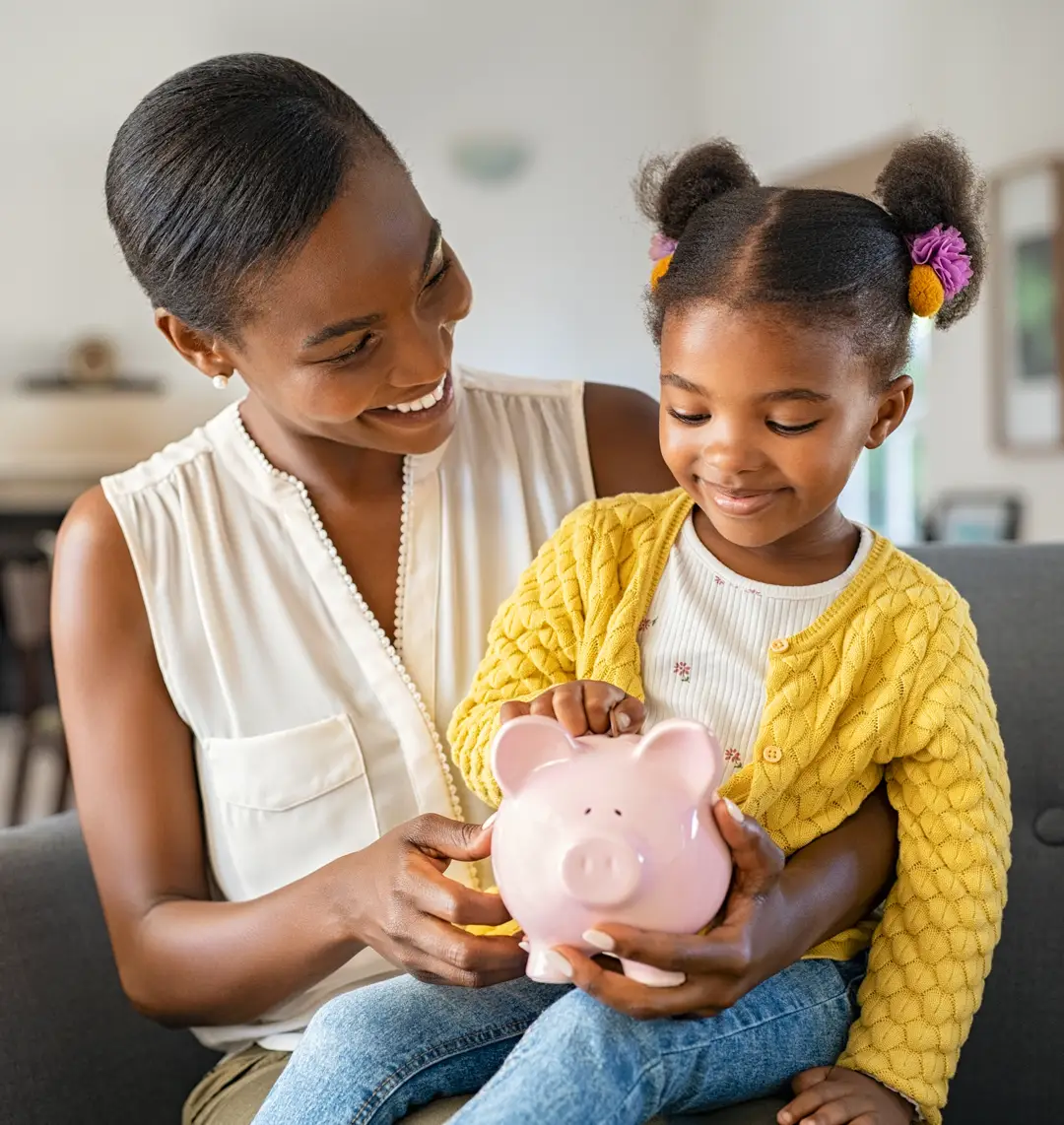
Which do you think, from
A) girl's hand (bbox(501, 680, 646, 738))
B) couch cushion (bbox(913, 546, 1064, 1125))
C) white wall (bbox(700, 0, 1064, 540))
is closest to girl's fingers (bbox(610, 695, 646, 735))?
girl's hand (bbox(501, 680, 646, 738))

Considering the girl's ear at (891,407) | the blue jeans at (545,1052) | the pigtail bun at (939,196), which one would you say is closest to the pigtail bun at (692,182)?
the pigtail bun at (939,196)

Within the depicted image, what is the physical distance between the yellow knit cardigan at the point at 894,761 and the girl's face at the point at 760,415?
0.42 ft

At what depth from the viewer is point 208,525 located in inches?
59.8

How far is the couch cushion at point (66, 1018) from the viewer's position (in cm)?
145

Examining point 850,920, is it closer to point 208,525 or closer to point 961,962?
point 961,962

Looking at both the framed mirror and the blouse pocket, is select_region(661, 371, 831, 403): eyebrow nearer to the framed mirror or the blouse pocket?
the blouse pocket

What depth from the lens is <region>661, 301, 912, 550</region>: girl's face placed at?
1.13 m

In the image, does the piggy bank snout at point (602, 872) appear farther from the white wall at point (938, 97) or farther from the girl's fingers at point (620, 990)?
the white wall at point (938, 97)

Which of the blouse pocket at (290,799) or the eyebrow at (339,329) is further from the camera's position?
the blouse pocket at (290,799)

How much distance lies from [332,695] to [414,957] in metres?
0.43


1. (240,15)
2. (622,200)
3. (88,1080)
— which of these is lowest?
(88,1080)

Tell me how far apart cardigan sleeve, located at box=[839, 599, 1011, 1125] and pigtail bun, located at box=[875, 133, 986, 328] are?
0.33 meters

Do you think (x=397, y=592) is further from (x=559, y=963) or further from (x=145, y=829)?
(x=559, y=963)

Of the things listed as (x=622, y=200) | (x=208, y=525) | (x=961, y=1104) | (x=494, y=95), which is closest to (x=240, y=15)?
(x=494, y=95)
